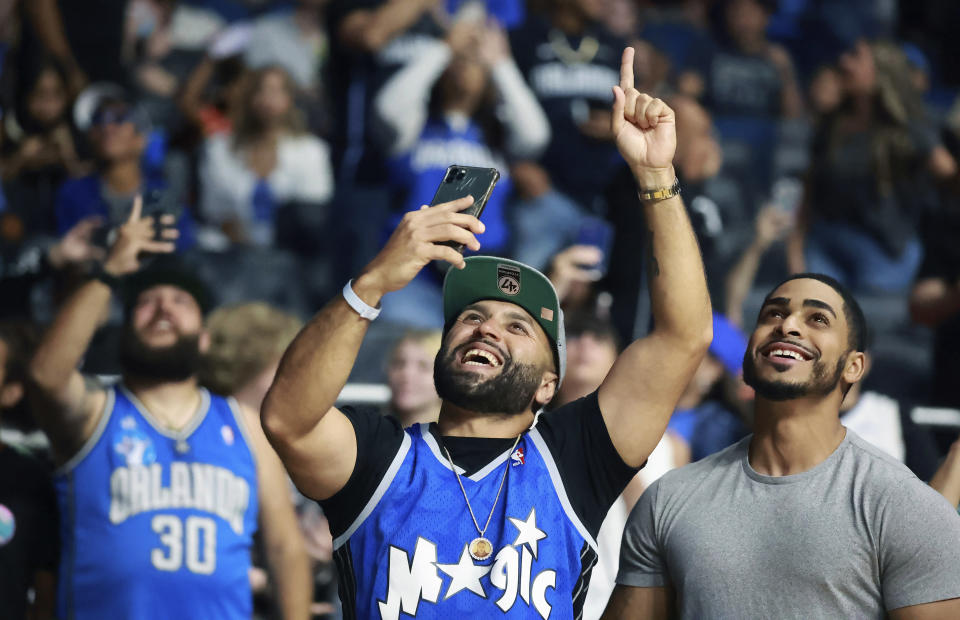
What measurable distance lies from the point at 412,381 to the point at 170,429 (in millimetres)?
1011

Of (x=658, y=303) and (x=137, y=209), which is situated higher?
(x=137, y=209)

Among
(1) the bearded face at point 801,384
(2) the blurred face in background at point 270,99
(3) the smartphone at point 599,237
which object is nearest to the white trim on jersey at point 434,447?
(1) the bearded face at point 801,384

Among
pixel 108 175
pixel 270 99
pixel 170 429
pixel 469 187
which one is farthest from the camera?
pixel 270 99

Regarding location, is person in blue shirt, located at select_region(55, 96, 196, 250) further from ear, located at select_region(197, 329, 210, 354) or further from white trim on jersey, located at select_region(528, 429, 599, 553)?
white trim on jersey, located at select_region(528, 429, 599, 553)

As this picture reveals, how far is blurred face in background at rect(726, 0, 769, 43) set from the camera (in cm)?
923

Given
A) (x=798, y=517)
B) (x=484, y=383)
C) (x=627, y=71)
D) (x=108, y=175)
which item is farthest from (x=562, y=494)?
(x=108, y=175)

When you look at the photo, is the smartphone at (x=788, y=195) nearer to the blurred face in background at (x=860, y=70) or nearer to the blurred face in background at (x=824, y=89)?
the blurred face in background at (x=824, y=89)

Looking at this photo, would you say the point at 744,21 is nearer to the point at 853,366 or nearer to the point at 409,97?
the point at 409,97

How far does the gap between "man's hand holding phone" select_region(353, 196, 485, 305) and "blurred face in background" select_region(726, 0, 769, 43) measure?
21.7ft

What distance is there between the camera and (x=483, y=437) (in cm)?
354

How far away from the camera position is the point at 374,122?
23.2ft

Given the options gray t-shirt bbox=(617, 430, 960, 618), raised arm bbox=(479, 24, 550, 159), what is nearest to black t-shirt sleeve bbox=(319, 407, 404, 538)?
gray t-shirt bbox=(617, 430, 960, 618)

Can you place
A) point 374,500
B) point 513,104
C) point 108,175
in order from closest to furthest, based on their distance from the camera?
point 374,500, point 108,175, point 513,104

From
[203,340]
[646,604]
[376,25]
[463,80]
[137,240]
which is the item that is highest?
[376,25]
